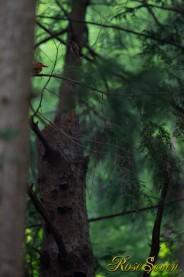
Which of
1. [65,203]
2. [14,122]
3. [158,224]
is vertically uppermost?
[65,203]

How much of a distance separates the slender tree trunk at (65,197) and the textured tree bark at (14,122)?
8.53ft

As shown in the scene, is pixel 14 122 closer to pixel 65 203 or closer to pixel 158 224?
pixel 158 224

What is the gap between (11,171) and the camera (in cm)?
335

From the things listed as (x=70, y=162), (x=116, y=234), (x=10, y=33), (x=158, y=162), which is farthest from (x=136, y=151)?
(x=116, y=234)

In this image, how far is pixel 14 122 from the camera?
3.40 m

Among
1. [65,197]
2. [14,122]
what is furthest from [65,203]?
[14,122]

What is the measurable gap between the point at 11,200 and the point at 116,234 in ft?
33.6

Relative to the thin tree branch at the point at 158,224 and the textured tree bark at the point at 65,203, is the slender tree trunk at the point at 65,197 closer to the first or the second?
the textured tree bark at the point at 65,203

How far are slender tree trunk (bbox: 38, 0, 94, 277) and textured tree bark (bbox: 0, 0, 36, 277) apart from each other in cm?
260

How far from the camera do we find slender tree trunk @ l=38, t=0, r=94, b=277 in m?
6.25

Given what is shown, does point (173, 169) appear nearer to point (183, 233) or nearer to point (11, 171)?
point (183, 233)

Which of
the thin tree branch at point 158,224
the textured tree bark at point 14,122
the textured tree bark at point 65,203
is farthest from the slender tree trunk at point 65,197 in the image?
the textured tree bark at point 14,122

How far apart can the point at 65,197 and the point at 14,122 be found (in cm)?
322

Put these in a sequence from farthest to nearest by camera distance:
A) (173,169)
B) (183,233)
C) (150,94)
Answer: (183,233) < (173,169) < (150,94)
